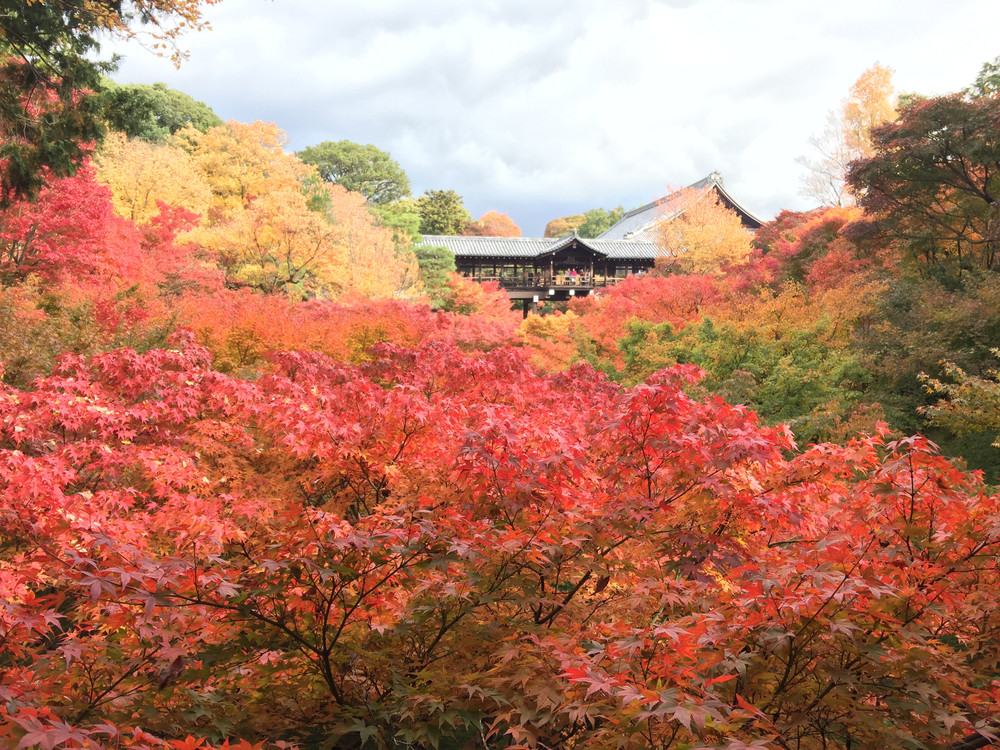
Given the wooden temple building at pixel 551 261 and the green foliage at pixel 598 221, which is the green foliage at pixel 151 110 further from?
the green foliage at pixel 598 221

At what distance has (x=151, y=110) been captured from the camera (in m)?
8.76

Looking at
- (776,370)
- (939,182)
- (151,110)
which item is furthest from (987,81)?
(151,110)

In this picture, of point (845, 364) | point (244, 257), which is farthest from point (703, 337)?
point (244, 257)

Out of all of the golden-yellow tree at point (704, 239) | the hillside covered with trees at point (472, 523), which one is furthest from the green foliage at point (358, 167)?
the hillside covered with trees at point (472, 523)

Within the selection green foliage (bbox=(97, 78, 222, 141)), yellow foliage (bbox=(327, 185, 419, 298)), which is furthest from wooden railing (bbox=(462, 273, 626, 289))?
green foliage (bbox=(97, 78, 222, 141))

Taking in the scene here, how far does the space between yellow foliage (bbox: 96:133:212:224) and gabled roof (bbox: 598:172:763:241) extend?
22.1m

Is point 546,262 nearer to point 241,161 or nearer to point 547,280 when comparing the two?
point 547,280

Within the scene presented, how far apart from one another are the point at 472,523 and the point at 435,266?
29155mm

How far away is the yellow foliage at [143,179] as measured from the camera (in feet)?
70.3

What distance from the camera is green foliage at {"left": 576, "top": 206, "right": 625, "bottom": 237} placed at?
6096 cm

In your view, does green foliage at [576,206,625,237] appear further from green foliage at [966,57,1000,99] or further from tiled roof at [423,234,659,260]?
green foliage at [966,57,1000,99]

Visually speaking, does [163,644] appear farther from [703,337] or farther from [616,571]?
[703,337]

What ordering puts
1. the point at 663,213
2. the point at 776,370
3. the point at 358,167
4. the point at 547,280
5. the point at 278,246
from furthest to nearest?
the point at 358,167
the point at 663,213
the point at 547,280
the point at 278,246
the point at 776,370

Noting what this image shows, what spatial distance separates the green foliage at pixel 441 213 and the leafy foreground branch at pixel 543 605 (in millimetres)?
39722
